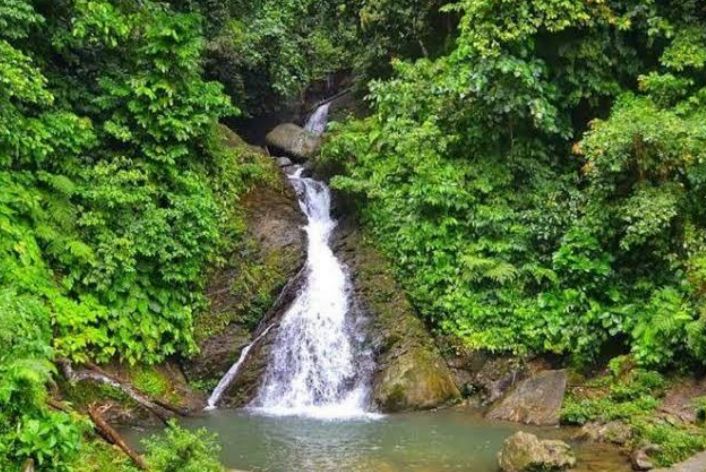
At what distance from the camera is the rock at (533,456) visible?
814 cm

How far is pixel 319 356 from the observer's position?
1311 centimetres

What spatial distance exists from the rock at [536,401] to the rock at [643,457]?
2167 millimetres

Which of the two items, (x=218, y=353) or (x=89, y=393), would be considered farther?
(x=218, y=353)

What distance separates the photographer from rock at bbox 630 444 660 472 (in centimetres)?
837

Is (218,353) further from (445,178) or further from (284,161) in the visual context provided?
(284,161)

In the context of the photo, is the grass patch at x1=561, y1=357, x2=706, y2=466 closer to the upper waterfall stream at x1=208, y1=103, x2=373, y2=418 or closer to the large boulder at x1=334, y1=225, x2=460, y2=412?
the large boulder at x1=334, y1=225, x2=460, y2=412

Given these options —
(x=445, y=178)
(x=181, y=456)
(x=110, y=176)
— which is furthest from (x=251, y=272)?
(x=181, y=456)

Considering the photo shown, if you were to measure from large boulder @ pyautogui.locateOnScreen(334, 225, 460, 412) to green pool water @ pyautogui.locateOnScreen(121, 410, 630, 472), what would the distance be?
0.46m

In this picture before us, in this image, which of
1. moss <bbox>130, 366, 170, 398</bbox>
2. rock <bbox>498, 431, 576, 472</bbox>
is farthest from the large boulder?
moss <bbox>130, 366, 170, 398</bbox>

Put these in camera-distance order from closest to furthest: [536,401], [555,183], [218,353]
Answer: [536,401], [218,353], [555,183]

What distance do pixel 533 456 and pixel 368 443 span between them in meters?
2.47

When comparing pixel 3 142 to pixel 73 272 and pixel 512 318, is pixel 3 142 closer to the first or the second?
pixel 73 272

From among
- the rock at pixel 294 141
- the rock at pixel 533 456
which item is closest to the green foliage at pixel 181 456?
the rock at pixel 533 456

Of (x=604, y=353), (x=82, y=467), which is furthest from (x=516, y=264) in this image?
(x=82, y=467)
